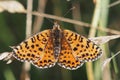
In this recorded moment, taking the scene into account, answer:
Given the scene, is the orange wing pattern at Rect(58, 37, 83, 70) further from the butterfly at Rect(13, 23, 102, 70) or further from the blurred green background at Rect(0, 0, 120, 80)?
the blurred green background at Rect(0, 0, 120, 80)

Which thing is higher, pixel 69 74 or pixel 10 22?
pixel 10 22

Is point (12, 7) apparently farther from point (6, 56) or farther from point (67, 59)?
point (67, 59)

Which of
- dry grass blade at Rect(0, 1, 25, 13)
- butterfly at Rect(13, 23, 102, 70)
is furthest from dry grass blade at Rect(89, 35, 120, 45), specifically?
dry grass blade at Rect(0, 1, 25, 13)

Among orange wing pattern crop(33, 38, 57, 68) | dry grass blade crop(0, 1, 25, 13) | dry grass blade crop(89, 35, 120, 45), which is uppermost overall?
dry grass blade crop(0, 1, 25, 13)

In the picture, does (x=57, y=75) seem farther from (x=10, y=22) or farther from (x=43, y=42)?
(x=43, y=42)

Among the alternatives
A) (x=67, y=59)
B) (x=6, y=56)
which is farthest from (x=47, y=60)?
(x=6, y=56)

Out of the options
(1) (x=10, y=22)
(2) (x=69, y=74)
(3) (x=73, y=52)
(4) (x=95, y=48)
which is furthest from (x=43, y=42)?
(1) (x=10, y=22)
